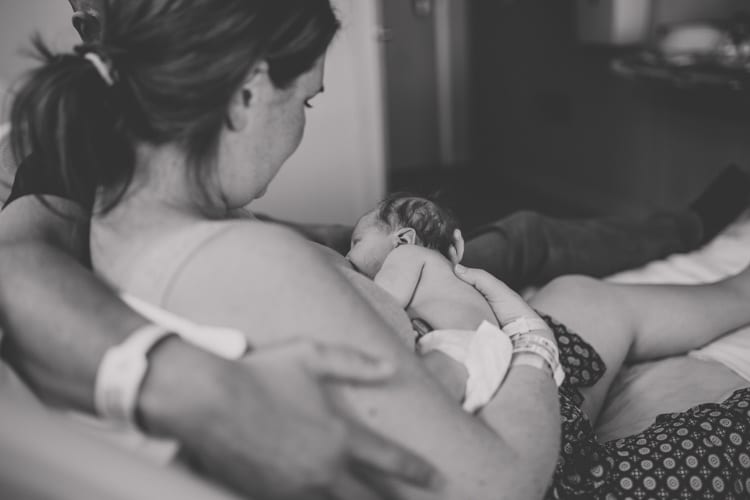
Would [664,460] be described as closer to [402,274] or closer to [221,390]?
[402,274]

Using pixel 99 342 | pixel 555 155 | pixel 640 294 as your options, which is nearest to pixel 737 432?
pixel 640 294

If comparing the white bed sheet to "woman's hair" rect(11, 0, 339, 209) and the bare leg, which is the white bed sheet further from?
"woman's hair" rect(11, 0, 339, 209)

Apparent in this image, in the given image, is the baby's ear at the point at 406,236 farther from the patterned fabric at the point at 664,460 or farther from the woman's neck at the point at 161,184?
the woman's neck at the point at 161,184

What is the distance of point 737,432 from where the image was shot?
991mm

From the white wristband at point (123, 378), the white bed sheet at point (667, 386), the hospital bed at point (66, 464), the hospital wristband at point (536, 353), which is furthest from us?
the white bed sheet at point (667, 386)

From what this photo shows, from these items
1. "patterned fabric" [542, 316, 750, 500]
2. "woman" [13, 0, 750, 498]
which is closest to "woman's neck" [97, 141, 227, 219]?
"woman" [13, 0, 750, 498]

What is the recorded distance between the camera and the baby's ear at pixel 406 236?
1.19 m

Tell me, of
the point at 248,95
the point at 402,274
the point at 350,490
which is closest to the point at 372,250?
the point at 402,274

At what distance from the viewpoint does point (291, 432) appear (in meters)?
0.62

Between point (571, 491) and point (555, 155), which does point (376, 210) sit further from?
point (555, 155)

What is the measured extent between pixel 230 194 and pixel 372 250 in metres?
0.40

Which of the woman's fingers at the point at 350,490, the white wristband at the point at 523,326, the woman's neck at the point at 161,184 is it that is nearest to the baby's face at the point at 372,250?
the white wristband at the point at 523,326

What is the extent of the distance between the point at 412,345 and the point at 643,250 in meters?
1.15

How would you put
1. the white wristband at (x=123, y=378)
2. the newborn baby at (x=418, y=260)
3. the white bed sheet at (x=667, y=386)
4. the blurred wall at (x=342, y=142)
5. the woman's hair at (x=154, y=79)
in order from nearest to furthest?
1. the white wristband at (x=123, y=378)
2. the woman's hair at (x=154, y=79)
3. the newborn baby at (x=418, y=260)
4. the white bed sheet at (x=667, y=386)
5. the blurred wall at (x=342, y=142)
